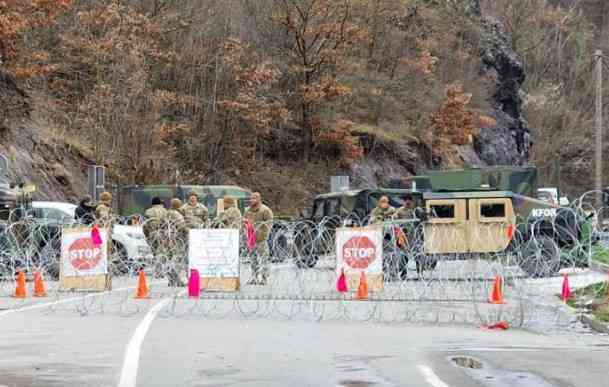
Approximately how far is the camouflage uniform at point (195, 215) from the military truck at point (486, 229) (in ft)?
7.85

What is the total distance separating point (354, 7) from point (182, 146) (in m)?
11.5

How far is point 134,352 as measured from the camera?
12.7m

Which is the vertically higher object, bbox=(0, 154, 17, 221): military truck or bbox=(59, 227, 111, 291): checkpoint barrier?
bbox=(0, 154, 17, 221): military truck

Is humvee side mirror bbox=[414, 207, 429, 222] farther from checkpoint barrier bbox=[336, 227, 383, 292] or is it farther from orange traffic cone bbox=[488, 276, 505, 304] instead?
orange traffic cone bbox=[488, 276, 505, 304]

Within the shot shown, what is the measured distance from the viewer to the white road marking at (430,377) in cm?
1077

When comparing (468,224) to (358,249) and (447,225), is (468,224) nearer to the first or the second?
(447,225)

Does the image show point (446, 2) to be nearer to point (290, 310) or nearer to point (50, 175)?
point (50, 175)

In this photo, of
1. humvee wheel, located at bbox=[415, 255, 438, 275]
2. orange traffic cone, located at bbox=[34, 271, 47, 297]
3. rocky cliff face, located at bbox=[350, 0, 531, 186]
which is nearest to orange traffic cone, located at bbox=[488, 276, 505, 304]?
humvee wheel, located at bbox=[415, 255, 438, 275]

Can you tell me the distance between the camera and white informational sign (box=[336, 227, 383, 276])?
63.8 ft

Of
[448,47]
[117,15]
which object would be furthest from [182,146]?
[448,47]

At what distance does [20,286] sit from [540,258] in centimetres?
916

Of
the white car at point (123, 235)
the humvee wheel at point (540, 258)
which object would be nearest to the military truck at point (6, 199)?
the white car at point (123, 235)

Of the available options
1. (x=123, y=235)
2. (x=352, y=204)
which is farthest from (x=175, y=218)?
(x=352, y=204)

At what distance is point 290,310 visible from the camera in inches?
716
